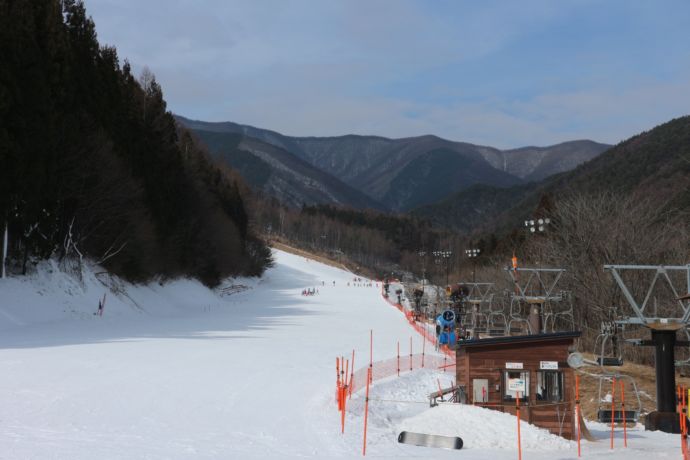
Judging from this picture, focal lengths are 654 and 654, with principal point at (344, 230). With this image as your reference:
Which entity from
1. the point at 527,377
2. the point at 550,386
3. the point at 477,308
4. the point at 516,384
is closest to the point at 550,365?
the point at 550,386

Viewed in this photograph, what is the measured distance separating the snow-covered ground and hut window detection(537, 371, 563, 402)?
1.37 m

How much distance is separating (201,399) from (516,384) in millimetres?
6923

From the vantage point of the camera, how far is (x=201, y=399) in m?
14.3

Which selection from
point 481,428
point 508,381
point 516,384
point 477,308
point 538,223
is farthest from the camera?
point 477,308

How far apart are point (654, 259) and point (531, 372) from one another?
83.6 feet

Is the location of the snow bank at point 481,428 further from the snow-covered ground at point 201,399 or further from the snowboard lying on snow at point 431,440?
the snowboard lying on snow at point 431,440

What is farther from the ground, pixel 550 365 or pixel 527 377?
pixel 550 365

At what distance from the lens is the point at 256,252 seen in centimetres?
10794

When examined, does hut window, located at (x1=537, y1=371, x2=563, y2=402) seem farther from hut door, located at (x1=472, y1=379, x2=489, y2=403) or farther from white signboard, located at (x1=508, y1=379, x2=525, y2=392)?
hut door, located at (x1=472, y1=379, x2=489, y2=403)

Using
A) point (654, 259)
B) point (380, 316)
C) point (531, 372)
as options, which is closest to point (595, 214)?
point (654, 259)

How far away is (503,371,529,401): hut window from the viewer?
14273mm

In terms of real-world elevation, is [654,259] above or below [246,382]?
above

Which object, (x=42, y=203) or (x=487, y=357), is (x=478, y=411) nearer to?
(x=487, y=357)

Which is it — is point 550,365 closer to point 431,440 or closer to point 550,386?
point 550,386
